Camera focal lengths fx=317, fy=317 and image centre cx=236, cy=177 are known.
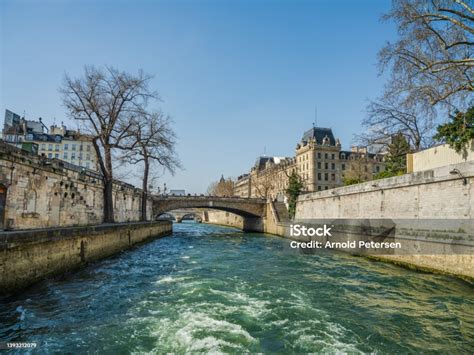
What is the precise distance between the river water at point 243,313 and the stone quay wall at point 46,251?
0.52 m

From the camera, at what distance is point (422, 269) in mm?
15453

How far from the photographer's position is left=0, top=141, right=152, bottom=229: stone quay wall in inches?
588

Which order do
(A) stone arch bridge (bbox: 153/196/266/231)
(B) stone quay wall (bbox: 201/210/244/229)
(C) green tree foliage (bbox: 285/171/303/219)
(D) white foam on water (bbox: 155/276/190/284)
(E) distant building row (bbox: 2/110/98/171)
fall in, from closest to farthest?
1. (D) white foam on water (bbox: 155/276/190/284)
2. (C) green tree foliage (bbox: 285/171/303/219)
3. (A) stone arch bridge (bbox: 153/196/266/231)
4. (B) stone quay wall (bbox: 201/210/244/229)
5. (E) distant building row (bbox: 2/110/98/171)

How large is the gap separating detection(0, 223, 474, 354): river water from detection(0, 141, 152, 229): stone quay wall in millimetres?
4831

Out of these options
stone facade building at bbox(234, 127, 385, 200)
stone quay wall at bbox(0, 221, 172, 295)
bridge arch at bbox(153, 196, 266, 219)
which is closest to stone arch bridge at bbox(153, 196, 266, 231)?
bridge arch at bbox(153, 196, 266, 219)

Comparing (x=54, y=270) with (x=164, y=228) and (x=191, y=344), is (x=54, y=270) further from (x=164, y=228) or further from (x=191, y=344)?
(x=164, y=228)

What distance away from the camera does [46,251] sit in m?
12.0

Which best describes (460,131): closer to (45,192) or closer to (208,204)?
(45,192)

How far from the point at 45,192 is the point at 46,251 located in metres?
7.52

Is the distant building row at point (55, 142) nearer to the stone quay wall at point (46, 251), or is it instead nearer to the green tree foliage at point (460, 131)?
the stone quay wall at point (46, 251)

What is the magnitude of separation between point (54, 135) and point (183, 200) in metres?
55.6

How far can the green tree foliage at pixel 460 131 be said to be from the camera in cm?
1559
